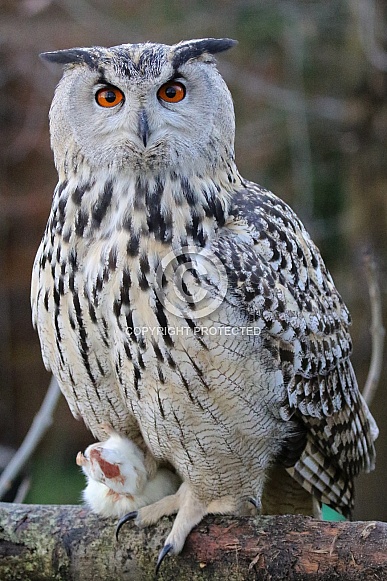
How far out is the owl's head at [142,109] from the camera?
175cm

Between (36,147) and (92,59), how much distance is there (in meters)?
2.98

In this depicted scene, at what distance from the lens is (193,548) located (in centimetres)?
196

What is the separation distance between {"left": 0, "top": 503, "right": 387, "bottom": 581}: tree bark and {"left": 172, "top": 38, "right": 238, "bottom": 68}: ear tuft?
3.52ft

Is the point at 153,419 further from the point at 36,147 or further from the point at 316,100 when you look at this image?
the point at 36,147

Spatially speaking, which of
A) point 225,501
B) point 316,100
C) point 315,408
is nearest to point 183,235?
point 315,408

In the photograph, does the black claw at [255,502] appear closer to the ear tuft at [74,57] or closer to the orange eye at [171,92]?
the orange eye at [171,92]

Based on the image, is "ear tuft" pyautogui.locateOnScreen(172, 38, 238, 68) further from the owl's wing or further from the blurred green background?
the blurred green background

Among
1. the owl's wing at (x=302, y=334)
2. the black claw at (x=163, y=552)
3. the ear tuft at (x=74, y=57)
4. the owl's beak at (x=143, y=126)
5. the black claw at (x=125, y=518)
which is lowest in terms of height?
the black claw at (x=163, y=552)

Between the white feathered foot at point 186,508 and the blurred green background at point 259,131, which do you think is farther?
the blurred green background at point 259,131

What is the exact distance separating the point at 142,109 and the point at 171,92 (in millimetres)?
103

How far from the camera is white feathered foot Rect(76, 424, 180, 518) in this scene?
197 cm

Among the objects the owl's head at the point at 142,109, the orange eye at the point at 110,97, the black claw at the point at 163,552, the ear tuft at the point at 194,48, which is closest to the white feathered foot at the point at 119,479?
the black claw at the point at 163,552

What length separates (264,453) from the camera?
198cm

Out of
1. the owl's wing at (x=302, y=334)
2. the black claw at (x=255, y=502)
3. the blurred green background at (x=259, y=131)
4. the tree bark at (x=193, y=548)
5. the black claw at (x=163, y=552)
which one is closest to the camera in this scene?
the tree bark at (x=193, y=548)
